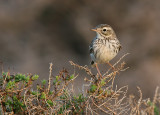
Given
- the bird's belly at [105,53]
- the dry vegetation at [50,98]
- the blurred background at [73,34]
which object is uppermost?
the blurred background at [73,34]

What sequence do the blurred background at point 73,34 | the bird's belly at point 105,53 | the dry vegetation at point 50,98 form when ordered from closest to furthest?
the dry vegetation at point 50,98 → the bird's belly at point 105,53 → the blurred background at point 73,34

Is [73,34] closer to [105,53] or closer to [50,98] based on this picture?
[105,53]

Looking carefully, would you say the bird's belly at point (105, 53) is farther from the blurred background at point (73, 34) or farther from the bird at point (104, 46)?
the blurred background at point (73, 34)

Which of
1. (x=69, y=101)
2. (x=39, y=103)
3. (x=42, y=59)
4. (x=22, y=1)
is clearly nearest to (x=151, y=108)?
(x=69, y=101)

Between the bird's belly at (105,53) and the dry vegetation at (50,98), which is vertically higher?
the bird's belly at (105,53)

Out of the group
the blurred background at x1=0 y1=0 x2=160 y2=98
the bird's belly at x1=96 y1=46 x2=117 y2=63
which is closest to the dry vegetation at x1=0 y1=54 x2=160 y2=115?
the bird's belly at x1=96 y1=46 x2=117 y2=63

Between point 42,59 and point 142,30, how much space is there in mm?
3575

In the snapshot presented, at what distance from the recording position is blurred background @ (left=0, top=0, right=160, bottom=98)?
456 inches

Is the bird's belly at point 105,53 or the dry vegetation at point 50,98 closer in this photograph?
the dry vegetation at point 50,98

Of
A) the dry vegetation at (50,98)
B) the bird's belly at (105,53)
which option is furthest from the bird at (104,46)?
the dry vegetation at (50,98)

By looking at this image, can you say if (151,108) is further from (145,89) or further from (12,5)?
(12,5)

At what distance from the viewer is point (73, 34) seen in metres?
12.8

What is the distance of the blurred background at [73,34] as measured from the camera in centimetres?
1159

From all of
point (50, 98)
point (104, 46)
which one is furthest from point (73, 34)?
point (50, 98)
